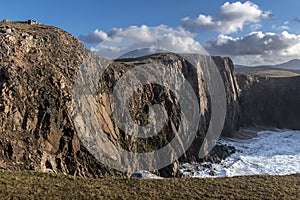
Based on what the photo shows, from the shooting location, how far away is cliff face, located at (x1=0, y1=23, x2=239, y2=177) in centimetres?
3061

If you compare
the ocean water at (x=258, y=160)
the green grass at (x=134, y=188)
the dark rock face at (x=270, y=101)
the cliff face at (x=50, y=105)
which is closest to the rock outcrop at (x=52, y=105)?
the cliff face at (x=50, y=105)

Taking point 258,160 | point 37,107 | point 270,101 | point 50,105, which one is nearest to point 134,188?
point 37,107

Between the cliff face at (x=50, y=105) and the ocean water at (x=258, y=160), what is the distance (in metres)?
4.94

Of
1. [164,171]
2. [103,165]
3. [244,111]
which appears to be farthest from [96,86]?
[244,111]

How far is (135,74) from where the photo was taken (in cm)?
5328

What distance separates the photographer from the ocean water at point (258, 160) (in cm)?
4781

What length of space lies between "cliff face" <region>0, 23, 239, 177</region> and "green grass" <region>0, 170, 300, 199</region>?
8573 millimetres

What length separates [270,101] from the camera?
10512 centimetres

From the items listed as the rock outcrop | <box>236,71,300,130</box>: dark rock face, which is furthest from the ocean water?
<box>236,71,300,130</box>: dark rock face

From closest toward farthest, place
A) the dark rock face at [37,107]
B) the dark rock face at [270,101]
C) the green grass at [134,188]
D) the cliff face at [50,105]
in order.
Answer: the green grass at [134,188] < the dark rock face at [37,107] < the cliff face at [50,105] < the dark rock face at [270,101]

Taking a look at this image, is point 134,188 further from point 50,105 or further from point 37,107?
point 50,105

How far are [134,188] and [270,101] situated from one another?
318 feet

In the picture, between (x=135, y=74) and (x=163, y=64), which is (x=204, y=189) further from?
(x=163, y=64)

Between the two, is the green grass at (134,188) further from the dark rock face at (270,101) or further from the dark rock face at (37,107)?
the dark rock face at (270,101)
